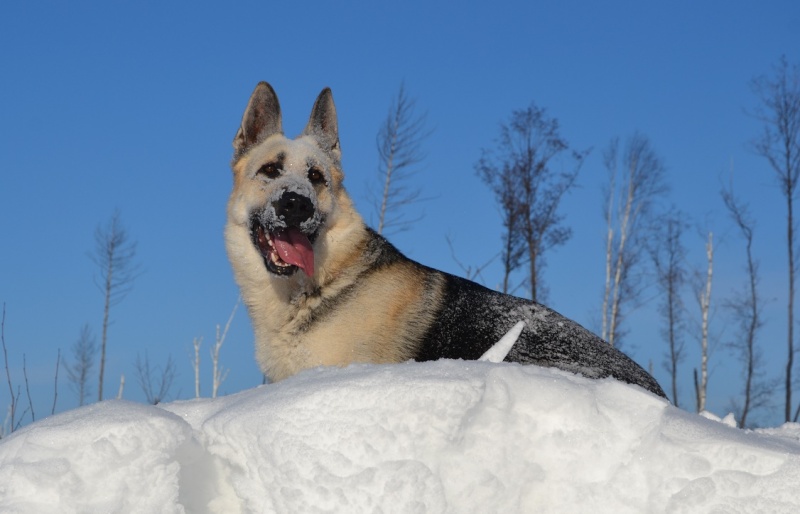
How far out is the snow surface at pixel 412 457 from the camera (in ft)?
7.98

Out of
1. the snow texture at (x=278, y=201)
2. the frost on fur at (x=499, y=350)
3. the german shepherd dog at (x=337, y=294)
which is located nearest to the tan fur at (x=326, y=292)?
the german shepherd dog at (x=337, y=294)

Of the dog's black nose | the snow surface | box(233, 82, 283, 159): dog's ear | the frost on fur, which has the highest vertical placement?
box(233, 82, 283, 159): dog's ear

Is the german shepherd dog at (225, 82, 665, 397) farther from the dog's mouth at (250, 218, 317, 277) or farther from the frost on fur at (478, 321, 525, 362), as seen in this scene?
the frost on fur at (478, 321, 525, 362)

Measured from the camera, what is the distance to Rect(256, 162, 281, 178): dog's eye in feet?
19.3

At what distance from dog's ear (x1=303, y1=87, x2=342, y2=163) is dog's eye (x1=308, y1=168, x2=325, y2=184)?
448mm

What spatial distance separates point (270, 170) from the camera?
5910 mm

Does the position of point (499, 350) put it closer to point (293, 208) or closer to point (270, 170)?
point (293, 208)

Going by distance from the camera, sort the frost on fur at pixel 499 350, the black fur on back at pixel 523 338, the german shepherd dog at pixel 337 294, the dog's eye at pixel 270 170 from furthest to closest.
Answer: the dog's eye at pixel 270 170
the german shepherd dog at pixel 337 294
the black fur on back at pixel 523 338
the frost on fur at pixel 499 350

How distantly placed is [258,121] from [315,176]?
0.84 m

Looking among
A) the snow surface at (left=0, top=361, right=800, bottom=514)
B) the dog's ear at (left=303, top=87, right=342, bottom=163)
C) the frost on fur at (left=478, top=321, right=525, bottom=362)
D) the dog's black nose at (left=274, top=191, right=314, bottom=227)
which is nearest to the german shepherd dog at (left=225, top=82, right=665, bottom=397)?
the dog's black nose at (left=274, top=191, right=314, bottom=227)

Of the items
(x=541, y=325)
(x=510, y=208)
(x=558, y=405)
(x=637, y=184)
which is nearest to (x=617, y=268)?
(x=637, y=184)

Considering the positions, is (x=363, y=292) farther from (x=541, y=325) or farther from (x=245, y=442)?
(x=245, y=442)

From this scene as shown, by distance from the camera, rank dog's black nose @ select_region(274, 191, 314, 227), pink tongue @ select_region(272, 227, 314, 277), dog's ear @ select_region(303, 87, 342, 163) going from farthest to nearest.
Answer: dog's ear @ select_region(303, 87, 342, 163)
pink tongue @ select_region(272, 227, 314, 277)
dog's black nose @ select_region(274, 191, 314, 227)

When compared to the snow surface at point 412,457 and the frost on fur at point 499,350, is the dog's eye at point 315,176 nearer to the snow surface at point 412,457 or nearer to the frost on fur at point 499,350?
the frost on fur at point 499,350
